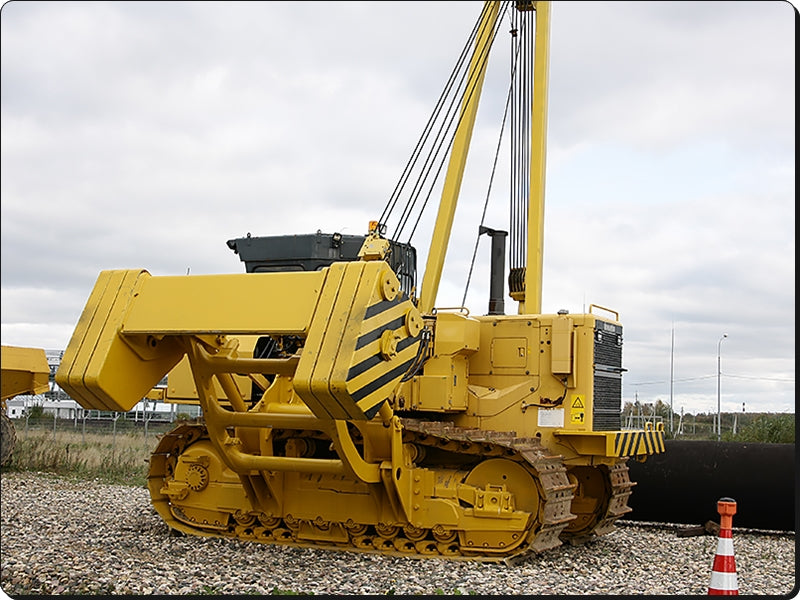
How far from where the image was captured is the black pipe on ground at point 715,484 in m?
11.1

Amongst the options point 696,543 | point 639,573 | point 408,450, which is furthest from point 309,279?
point 696,543

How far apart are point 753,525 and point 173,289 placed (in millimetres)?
7508

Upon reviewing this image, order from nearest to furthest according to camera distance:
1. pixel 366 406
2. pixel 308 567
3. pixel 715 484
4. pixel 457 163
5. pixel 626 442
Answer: pixel 366 406, pixel 308 567, pixel 626 442, pixel 715 484, pixel 457 163

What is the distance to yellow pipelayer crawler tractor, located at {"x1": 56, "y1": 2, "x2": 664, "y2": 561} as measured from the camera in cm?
690

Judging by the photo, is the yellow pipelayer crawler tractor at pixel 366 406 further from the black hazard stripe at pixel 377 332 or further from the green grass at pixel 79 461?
the green grass at pixel 79 461

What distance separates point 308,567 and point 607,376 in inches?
137

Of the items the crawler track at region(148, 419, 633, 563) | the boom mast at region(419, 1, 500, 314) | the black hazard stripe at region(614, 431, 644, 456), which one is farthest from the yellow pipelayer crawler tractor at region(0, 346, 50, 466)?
the black hazard stripe at region(614, 431, 644, 456)

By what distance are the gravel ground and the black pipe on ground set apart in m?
0.53

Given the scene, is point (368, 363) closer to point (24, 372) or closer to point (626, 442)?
point (626, 442)

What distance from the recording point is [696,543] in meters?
10.2

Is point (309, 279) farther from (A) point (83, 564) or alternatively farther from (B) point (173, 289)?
(A) point (83, 564)

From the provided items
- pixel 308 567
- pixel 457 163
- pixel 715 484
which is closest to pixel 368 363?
pixel 308 567

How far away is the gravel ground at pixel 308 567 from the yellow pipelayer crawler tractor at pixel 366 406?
0.35m

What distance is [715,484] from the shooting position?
1131cm
